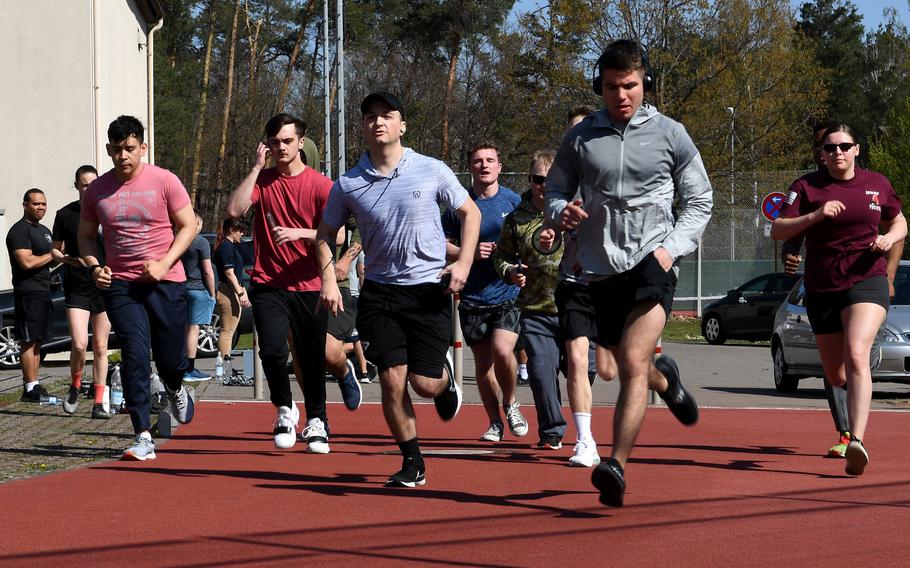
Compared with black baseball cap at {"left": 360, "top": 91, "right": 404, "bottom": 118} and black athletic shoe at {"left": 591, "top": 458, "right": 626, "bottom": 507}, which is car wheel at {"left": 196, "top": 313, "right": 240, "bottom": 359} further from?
black athletic shoe at {"left": 591, "top": 458, "right": 626, "bottom": 507}

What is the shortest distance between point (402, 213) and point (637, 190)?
4.42 ft

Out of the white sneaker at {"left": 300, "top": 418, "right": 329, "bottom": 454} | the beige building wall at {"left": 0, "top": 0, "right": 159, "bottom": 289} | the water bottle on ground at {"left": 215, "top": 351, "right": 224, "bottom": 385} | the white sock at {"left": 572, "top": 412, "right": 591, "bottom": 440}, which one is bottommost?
the water bottle on ground at {"left": 215, "top": 351, "right": 224, "bottom": 385}

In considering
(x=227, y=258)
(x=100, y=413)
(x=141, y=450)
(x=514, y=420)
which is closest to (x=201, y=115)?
(x=227, y=258)

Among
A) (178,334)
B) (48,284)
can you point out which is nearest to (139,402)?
(178,334)

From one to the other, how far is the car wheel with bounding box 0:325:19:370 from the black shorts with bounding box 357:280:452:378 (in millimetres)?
13778

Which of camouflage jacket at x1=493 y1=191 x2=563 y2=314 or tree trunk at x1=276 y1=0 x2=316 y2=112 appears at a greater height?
tree trunk at x1=276 y1=0 x2=316 y2=112

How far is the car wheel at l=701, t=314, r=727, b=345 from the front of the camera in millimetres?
30281

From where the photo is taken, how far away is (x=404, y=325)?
7.52 m

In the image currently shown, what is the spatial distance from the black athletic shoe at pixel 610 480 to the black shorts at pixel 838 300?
271 centimetres

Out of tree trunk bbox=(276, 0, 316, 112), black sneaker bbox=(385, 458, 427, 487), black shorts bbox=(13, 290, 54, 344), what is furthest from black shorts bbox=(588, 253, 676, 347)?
tree trunk bbox=(276, 0, 316, 112)

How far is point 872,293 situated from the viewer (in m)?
8.51

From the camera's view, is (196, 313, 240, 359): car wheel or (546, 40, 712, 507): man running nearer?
(546, 40, 712, 507): man running

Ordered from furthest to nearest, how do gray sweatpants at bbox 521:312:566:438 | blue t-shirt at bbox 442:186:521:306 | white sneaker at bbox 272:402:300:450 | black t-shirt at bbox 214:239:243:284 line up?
1. black t-shirt at bbox 214:239:243:284
2. blue t-shirt at bbox 442:186:521:306
3. gray sweatpants at bbox 521:312:566:438
4. white sneaker at bbox 272:402:300:450

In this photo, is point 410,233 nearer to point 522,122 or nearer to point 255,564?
point 255,564
